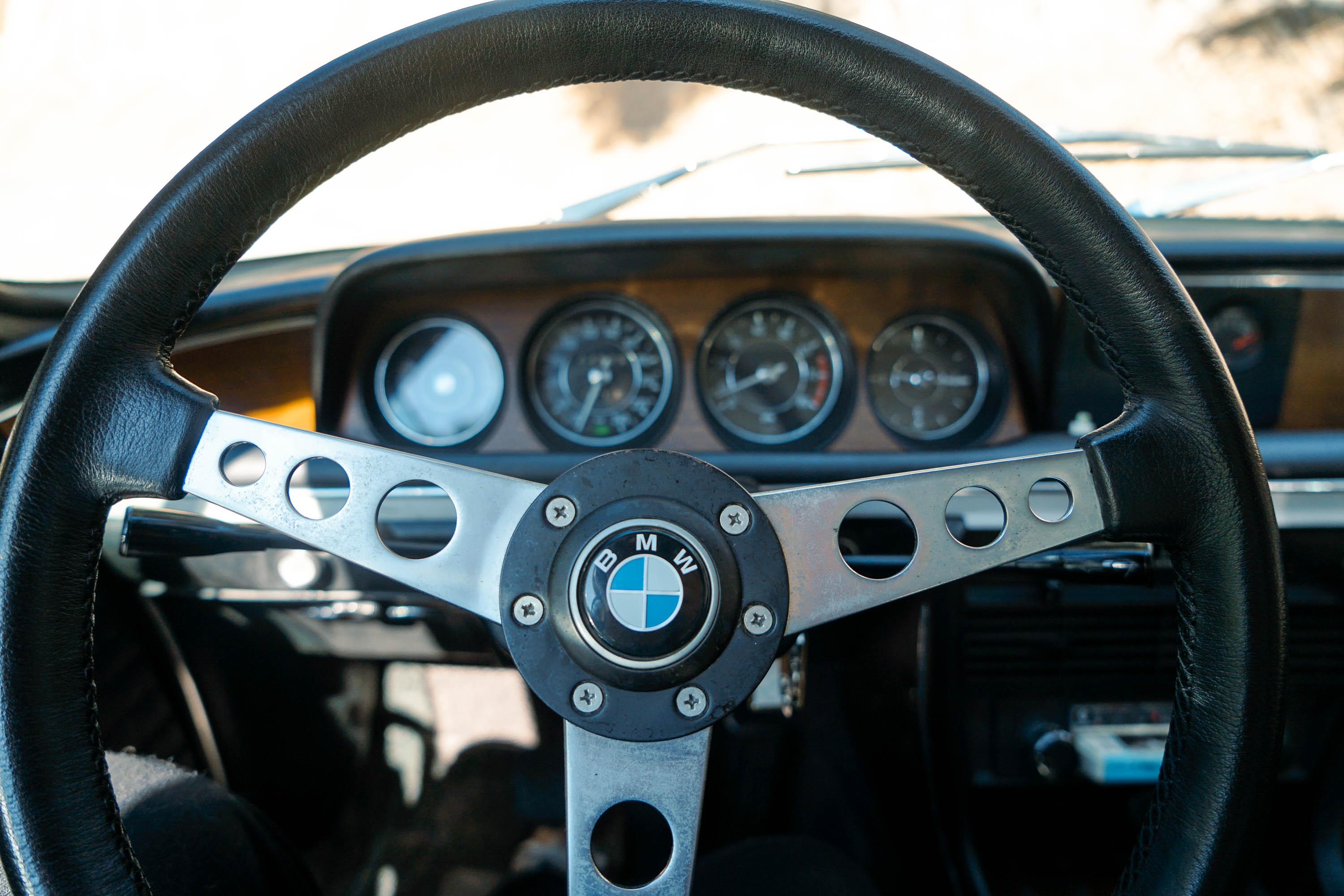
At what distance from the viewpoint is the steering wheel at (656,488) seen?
76cm

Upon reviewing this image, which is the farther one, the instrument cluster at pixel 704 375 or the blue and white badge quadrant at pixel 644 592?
the instrument cluster at pixel 704 375

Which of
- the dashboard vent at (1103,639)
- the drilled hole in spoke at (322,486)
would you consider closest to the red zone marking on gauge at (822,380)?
the dashboard vent at (1103,639)

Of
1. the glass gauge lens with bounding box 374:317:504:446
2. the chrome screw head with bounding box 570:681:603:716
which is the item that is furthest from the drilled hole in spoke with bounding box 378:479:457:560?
the chrome screw head with bounding box 570:681:603:716

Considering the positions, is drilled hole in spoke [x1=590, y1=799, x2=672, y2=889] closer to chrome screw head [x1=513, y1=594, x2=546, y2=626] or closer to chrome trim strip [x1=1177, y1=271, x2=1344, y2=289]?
chrome screw head [x1=513, y1=594, x2=546, y2=626]

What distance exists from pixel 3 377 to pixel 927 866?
1.99 meters

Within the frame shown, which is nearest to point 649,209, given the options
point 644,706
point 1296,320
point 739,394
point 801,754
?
point 739,394

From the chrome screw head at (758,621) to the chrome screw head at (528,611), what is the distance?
0.16 metres

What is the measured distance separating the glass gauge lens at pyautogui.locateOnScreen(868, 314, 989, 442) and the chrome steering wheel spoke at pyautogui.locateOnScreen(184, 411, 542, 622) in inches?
60.9

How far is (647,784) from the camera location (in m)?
0.84

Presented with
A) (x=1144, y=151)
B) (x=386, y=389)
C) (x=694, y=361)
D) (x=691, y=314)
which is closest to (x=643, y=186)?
(x=691, y=314)

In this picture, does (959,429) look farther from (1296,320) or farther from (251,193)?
(251,193)

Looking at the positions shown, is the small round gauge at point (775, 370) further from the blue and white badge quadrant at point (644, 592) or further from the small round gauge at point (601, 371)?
the blue and white badge quadrant at point (644, 592)

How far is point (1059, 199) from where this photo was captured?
0.83 meters

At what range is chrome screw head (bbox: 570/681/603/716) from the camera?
2.59 feet
